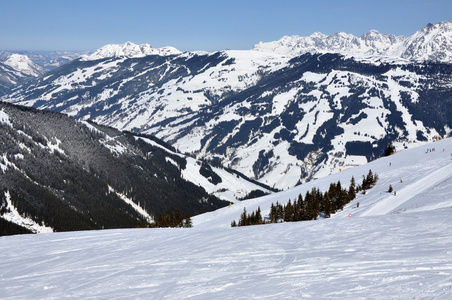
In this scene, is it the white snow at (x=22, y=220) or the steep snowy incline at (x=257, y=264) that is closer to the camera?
the steep snowy incline at (x=257, y=264)

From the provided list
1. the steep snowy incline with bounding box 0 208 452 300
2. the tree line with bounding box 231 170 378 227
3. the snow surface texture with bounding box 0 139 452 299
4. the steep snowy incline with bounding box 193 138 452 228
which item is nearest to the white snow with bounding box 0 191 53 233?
the steep snowy incline with bounding box 193 138 452 228

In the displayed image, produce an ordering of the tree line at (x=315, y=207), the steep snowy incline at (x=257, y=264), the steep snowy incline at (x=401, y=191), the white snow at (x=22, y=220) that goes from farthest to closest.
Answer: the white snow at (x=22, y=220), the tree line at (x=315, y=207), the steep snowy incline at (x=401, y=191), the steep snowy incline at (x=257, y=264)

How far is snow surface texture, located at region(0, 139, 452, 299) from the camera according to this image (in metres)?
17.3

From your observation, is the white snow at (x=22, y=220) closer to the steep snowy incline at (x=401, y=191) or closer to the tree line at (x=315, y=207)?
the steep snowy incline at (x=401, y=191)

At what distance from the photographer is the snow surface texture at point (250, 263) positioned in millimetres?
17312

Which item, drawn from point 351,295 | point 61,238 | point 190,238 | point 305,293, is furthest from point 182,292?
point 61,238

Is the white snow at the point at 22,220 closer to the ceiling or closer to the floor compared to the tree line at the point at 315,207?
closer to the floor

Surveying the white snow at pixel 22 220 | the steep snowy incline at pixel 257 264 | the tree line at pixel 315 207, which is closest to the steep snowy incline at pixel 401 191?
the tree line at pixel 315 207

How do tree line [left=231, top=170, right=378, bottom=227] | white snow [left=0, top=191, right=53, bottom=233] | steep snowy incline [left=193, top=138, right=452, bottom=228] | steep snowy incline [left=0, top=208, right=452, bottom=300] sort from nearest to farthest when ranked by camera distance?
steep snowy incline [left=0, top=208, right=452, bottom=300]
steep snowy incline [left=193, top=138, right=452, bottom=228]
tree line [left=231, top=170, right=378, bottom=227]
white snow [left=0, top=191, right=53, bottom=233]

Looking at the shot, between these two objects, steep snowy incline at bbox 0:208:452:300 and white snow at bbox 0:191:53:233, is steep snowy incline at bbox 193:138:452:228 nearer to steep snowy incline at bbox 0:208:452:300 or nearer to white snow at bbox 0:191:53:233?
steep snowy incline at bbox 0:208:452:300

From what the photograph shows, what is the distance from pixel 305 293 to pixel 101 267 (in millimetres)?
14361

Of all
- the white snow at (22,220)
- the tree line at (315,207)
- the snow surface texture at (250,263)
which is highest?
the snow surface texture at (250,263)

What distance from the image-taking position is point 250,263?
76.7 feet

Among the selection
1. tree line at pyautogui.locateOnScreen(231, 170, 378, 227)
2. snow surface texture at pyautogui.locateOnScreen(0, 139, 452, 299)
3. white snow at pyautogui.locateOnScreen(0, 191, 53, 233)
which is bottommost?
white snow at pyautogui.locateOnScreen(0, 191, 53, 233)
